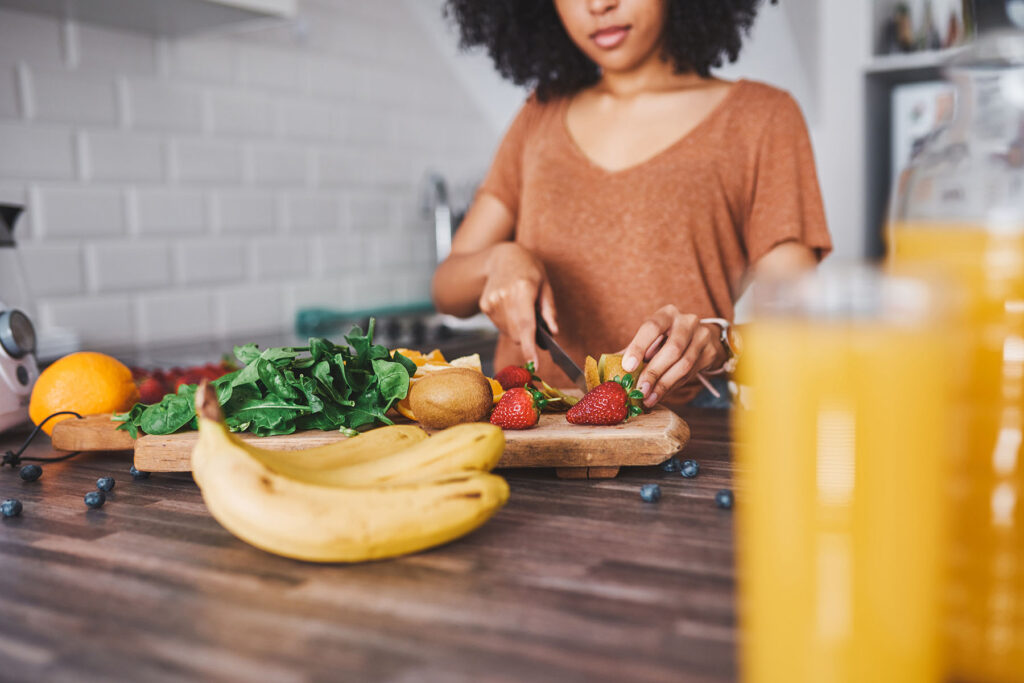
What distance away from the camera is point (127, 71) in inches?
86.0

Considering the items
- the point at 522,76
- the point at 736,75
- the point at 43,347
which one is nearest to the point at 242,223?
the point at 43,347

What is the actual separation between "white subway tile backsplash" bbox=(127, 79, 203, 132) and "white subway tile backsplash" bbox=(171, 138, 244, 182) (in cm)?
5

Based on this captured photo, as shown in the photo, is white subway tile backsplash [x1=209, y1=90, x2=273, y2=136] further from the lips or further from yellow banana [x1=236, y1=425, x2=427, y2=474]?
yellow banana [x1=236, y1=425, x2=427, y2=474]

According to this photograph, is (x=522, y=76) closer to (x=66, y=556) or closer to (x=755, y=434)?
(x=66, y=556)

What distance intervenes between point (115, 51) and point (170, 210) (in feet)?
1.35

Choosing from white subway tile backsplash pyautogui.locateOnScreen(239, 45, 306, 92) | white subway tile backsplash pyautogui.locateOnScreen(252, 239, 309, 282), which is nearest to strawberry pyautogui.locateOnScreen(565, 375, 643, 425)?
white subway tile backsplash pyautogui.locateOnScreen(252, 239, 309, 282)

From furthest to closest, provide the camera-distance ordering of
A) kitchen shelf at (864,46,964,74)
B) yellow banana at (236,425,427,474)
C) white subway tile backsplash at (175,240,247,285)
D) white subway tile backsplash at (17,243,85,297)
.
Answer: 1. kitchen shelf at (864,46,964,74)
2. white subway tile backsplash at (175,240,247,285)
3. white subway tile backsplash at (17,243,85,297)
4. yellow banana at (236,425,427,474)

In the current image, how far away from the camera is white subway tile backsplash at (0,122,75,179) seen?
196 cm

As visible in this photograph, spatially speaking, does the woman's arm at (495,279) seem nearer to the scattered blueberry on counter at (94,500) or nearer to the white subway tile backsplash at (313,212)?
the scattered blueberry on counter at (94,500)

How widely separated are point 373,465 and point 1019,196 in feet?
1.73

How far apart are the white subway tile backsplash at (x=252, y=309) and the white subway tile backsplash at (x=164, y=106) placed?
47 centimetres

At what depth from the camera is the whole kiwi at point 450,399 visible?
0.97 metres

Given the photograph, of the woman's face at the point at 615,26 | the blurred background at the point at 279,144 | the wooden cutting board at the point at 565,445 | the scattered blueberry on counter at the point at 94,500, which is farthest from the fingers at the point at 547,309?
the blurred background at the point at 279,144

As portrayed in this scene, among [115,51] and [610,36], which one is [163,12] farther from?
[610,36]
